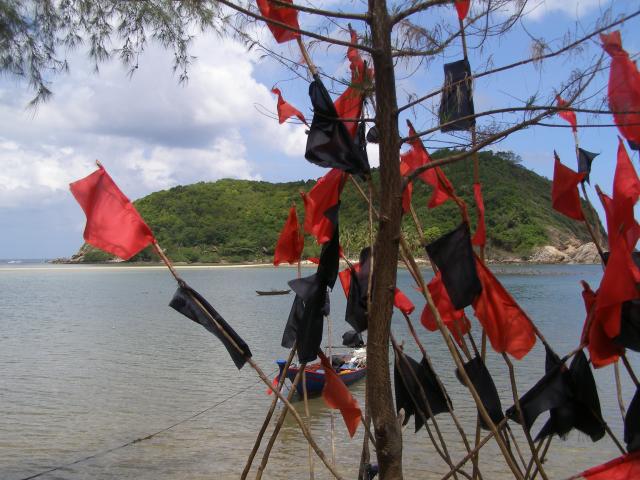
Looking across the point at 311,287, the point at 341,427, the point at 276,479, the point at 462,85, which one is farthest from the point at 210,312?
the point at 341,427

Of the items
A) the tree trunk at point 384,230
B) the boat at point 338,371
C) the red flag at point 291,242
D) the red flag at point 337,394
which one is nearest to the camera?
the tree trunk at point 384,230

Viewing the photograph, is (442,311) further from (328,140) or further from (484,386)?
(328,140)

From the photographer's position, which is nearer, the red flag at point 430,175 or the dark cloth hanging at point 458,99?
the dark cloth hanging at point 458,99

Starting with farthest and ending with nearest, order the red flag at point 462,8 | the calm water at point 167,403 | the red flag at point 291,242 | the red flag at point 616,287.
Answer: the calm water at point 167,403, the red flag at point 291,242, the red flag at point 462,8, the red flag at point 616,287

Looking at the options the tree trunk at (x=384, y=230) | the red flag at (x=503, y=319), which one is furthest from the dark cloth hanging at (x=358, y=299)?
the tree trunk at (x=384, y=230)

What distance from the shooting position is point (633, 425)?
3176 mm

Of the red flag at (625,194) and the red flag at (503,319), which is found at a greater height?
the red flag at (625,194)

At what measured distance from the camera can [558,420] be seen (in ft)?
11.2

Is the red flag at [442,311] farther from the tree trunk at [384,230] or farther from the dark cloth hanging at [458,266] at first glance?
the tree trunk at [384,230]

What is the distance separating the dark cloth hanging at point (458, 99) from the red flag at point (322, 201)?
62 centimetres

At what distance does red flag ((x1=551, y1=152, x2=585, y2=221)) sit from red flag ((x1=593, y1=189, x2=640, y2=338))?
0.54 metres

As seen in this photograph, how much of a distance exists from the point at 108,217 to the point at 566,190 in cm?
243

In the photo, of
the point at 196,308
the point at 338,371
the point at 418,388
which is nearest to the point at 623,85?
the point at 418,388

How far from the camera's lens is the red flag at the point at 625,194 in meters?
3.24
